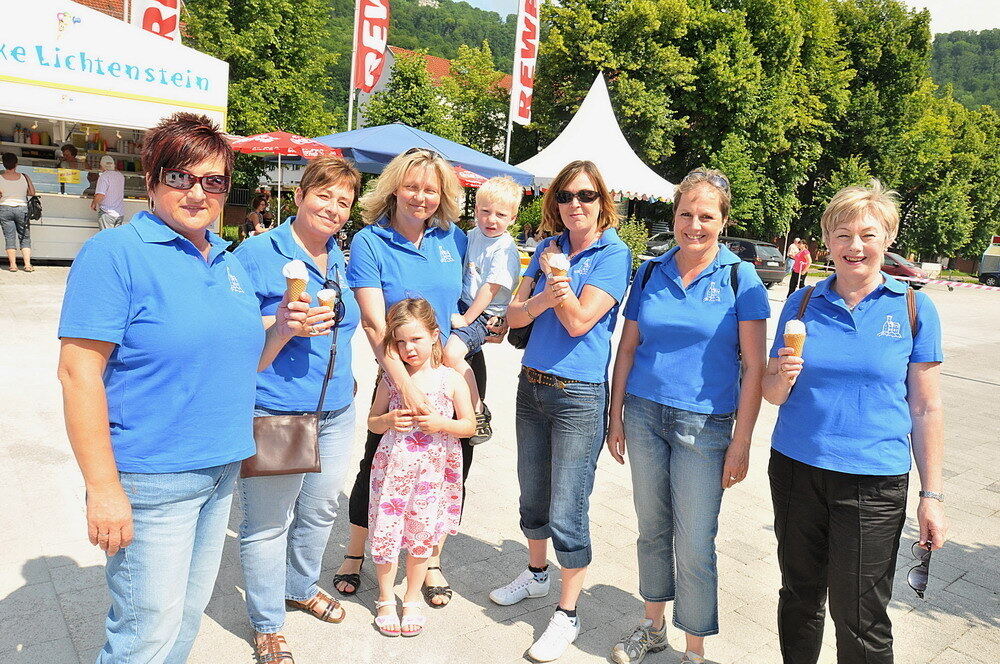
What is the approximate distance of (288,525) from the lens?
9.45 ft

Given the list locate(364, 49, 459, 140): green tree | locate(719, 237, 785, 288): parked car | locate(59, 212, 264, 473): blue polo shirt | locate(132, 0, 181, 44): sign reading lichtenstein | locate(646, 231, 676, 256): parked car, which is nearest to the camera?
locate(59, 212, 264, 473): blue polo shirt

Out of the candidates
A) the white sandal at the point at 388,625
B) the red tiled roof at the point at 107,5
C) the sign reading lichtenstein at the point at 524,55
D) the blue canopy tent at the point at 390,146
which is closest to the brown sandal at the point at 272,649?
the white sandal at the point at 388,625

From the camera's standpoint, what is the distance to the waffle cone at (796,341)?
93.9 inches

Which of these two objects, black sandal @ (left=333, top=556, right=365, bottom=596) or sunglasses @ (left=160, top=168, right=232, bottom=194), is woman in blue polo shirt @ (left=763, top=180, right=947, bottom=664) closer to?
sunglasses @ (left=160, top=168, right=232, bottom=194)

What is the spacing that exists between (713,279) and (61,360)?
2196mm

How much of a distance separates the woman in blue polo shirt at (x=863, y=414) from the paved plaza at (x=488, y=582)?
5.0 inches

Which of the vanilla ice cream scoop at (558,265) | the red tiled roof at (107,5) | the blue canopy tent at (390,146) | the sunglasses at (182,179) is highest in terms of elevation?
the red tiled roof at (107,5)

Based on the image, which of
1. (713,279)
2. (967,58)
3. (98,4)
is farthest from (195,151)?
(967,58)

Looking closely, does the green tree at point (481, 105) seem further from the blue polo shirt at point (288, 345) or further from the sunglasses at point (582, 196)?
the blue polo shirt at point (288, 345)

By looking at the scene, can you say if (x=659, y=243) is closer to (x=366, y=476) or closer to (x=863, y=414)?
(x=366, y=476)

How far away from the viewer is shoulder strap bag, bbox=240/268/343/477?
2621mm

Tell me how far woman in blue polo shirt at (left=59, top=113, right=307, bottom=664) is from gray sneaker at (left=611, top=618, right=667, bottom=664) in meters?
1.79

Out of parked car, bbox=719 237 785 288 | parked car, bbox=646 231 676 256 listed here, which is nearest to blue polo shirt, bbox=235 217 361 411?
parked car, bbox=646 231 676 256

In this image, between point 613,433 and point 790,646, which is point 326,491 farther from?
point 790,646
